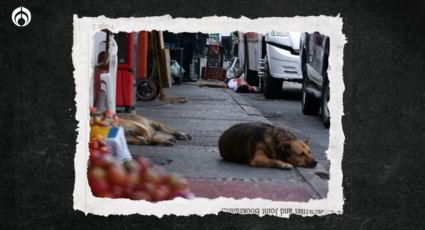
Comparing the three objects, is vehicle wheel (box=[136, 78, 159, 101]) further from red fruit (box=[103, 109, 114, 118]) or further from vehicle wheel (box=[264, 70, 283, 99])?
vehicle wheel (box=[264, 70, 283, 99])

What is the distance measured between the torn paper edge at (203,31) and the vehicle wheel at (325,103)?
0.12 metres

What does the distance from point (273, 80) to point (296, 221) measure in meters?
2.19

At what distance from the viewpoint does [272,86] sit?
20.7 ft

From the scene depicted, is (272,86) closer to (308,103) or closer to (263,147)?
(308,103)

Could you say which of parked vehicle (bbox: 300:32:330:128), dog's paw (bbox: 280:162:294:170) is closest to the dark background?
parked vehicle (bbox: 300:32:330:128)

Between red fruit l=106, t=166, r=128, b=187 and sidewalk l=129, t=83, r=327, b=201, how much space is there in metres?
0.15

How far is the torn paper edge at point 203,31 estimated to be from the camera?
407 centimetres

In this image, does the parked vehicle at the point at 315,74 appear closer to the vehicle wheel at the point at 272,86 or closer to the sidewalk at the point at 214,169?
the sidewalk at the point at 214,169

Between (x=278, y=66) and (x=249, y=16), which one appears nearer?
(x=249, y=16)

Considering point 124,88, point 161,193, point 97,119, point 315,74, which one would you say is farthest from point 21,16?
point 315,74

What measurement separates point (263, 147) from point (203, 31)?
90 cm

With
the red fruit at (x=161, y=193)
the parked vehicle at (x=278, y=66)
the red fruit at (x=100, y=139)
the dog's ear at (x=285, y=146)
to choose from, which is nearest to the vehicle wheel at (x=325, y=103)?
the dog's ear at (x=285, y=146)

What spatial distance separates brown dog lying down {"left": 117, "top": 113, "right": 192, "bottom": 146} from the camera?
424cm

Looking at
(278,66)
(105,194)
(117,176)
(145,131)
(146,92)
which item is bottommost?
(105,194)
